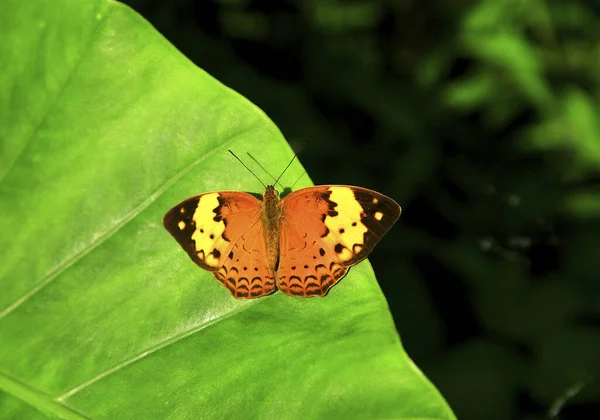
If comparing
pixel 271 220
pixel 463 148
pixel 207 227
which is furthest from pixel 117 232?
pixel 463 148

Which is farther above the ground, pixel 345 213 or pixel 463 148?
pixel 345 213

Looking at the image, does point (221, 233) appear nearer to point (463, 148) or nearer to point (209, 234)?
point (209, 234)

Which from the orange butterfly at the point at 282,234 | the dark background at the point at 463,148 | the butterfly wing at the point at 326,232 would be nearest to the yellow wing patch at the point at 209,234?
the orange butterfly at the point at 282,234

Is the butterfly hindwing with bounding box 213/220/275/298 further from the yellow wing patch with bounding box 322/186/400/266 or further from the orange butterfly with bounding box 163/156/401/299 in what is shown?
the yellow wing patch with bounding box 322/186/400/266

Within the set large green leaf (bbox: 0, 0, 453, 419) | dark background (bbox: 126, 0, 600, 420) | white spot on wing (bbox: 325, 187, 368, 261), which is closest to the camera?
large green leaf (bbox: 0, 0, 453, 419)

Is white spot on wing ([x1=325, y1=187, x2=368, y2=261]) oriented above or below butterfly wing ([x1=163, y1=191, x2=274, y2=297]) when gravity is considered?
below

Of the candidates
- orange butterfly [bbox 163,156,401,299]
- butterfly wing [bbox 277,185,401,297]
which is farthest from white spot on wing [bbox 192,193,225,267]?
butterfly wing [bbox 277,185,401,297]

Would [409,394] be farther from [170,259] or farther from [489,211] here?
[489,211]

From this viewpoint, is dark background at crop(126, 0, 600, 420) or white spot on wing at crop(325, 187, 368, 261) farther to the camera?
dark background at crop(126, 0, 600, 420)
